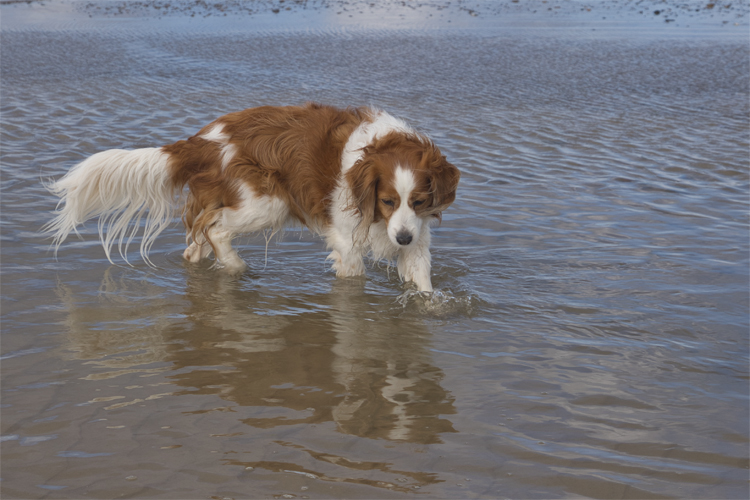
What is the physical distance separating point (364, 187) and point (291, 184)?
616 millimetres

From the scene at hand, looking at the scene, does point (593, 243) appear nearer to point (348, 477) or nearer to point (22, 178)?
point (348, 477)

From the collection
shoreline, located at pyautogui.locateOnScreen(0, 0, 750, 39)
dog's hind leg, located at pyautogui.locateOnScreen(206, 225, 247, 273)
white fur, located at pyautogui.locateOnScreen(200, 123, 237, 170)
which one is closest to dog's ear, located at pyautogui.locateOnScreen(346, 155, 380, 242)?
white fur, located at pyautogui.locateOnScreen(200, 123, 237, 170)

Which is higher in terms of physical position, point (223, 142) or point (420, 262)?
point (223, 142)

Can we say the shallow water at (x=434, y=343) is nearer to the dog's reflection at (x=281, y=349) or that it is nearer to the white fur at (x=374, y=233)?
the dog's reflection at (x=281, y=349)

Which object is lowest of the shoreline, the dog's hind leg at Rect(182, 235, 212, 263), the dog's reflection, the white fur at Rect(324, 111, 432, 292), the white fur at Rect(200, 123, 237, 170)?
the dog's reflection

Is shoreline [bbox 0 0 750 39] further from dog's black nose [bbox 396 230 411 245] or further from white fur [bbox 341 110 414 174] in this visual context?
dog's black nose [bbox 396 230 411 245]

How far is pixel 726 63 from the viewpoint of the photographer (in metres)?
13.0

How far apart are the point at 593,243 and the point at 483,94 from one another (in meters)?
5.62

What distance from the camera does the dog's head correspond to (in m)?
4.16

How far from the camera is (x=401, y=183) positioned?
13.6ft

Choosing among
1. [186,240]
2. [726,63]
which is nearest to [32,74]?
[186,240]

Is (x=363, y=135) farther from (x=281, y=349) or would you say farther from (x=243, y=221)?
(x=281, y=349)

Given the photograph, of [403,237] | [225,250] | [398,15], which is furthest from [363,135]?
[398,15]

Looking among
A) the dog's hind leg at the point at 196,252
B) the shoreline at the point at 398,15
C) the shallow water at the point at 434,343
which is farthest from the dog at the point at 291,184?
the shoreline at the point at 398,15
